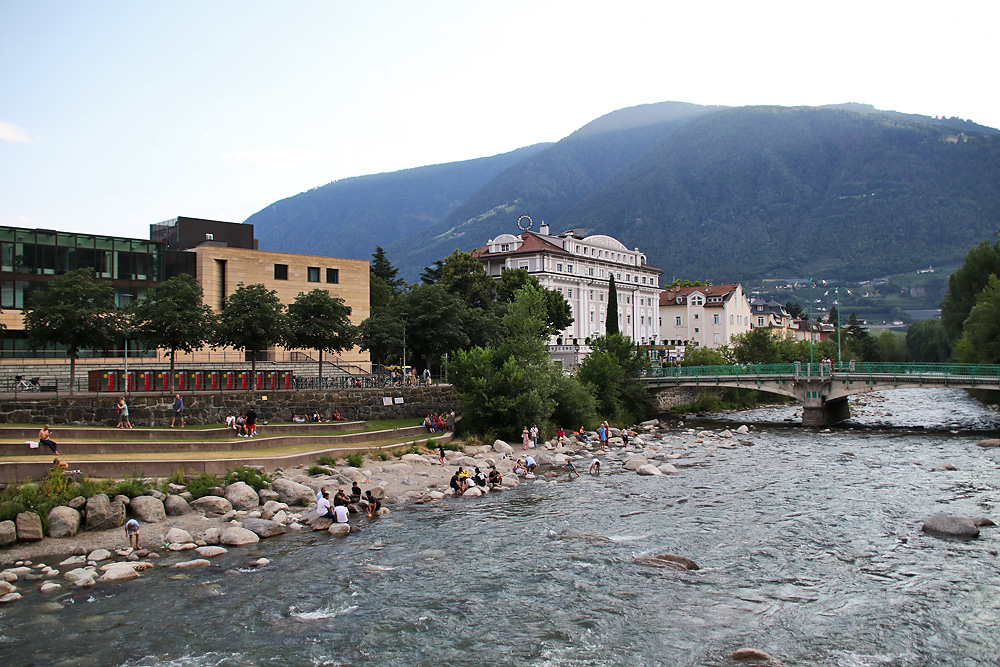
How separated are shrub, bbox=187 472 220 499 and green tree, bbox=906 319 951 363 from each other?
11639 centimetres

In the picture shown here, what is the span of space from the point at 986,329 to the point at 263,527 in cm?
7519

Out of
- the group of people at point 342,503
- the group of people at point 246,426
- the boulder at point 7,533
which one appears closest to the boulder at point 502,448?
the group of people at point 246,426

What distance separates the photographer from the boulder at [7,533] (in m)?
24.9

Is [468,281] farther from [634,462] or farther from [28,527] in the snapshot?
[28,527]

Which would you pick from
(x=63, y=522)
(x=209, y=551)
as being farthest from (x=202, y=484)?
(x=209, y=551)

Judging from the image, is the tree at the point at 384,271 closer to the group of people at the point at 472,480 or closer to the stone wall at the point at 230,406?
the stone wall at the point at 230,406

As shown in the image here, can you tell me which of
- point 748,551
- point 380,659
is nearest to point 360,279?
point 748,551

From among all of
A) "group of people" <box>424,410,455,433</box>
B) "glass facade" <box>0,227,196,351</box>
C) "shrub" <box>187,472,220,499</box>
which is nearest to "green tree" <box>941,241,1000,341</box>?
"group of people" <box>424,410,455,433</box>

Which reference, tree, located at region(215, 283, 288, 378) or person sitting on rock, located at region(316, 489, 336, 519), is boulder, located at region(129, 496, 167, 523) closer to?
person sitting on rock, located at region(316, 489, 336, 519)

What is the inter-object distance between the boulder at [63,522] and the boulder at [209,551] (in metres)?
4.90

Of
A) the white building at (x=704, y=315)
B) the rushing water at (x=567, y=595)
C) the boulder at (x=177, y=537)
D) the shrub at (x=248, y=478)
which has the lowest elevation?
the rushing water at (x=567, y=595)

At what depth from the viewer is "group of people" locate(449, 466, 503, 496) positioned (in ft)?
122

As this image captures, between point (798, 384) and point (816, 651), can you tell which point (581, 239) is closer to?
point (798, 384)

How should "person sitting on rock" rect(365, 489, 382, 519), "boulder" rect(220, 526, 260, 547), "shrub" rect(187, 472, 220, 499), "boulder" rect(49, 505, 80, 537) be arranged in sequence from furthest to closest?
"person sitting on rock" rect(365, 489, 382, 519), "shrub" rect(187, 472, 220, 499), "boulder" rect(220, 526, 260, 547), "boulder" rect(49, 505, 80, 537)
